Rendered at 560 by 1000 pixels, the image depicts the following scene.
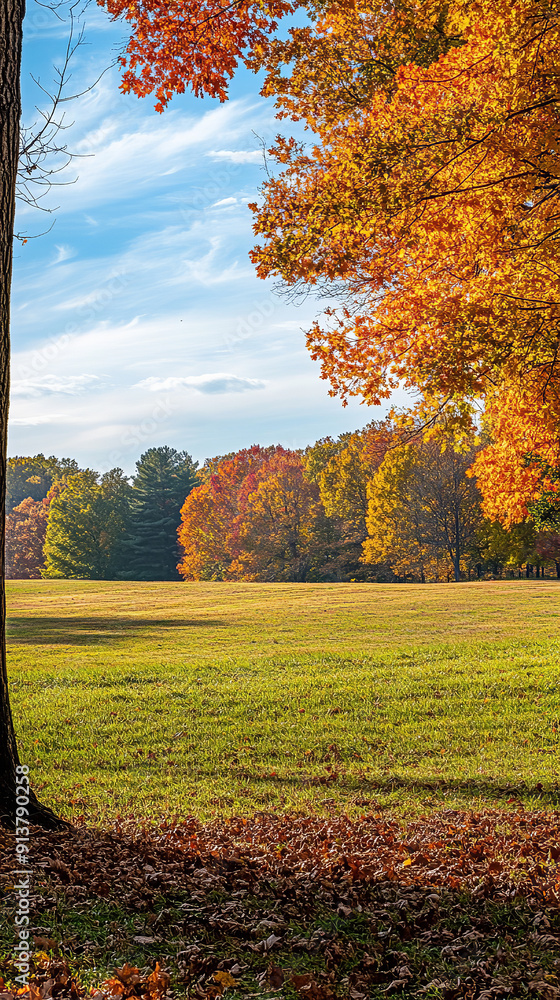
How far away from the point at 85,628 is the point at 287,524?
3409cm

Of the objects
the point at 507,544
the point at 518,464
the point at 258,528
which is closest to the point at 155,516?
the point at 258,528

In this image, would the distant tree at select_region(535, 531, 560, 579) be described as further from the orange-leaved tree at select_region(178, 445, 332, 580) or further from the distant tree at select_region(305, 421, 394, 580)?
the orange-leaved tree at select_region(178, 445, 332, 580)

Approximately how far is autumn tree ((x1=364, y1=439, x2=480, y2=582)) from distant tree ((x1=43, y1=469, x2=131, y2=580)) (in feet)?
74.0

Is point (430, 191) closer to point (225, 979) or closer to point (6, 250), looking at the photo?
point (6, 250)

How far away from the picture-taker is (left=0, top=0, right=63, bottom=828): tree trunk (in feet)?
14.5

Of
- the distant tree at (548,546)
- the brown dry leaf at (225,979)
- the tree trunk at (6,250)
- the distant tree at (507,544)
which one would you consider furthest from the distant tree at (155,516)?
the brown dry leaf at (225,979)

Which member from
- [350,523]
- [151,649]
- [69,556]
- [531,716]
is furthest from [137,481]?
[531,716]

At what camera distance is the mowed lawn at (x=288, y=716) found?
6.98 meters

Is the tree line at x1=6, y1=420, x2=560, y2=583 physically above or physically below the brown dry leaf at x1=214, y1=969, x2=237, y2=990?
above

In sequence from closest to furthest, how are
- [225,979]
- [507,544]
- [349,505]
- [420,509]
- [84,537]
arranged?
[225,979] < [507,544] < [420,509] < [349,505] < [84,537]

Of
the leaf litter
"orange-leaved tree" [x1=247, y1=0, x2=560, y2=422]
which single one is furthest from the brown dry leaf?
"orange-leaved tree" [x1=247, y1=0, x2=560, y2=422]

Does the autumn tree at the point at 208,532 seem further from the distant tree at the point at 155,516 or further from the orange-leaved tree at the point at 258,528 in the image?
the distant tree at the point at 155,516

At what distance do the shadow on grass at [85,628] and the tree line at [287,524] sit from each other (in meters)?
21.1

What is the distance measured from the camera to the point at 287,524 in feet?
174
